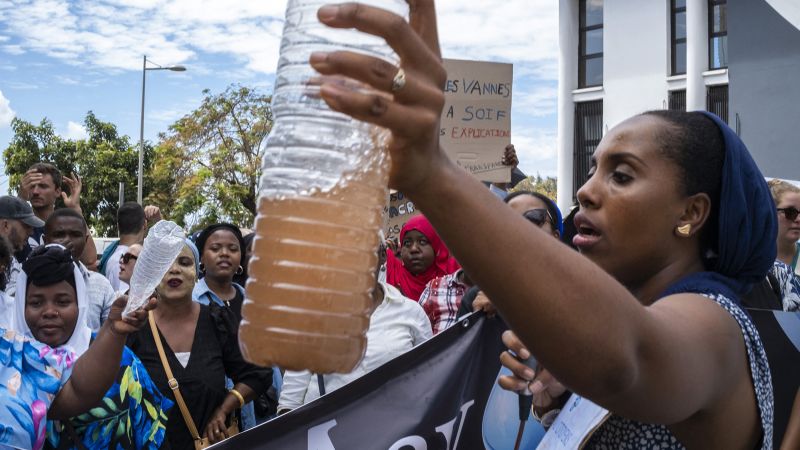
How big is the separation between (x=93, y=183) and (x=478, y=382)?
3810 centimetres

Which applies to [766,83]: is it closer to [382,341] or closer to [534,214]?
[534,214]

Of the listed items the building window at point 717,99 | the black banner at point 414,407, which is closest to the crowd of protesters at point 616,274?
the black banner at point 414,407

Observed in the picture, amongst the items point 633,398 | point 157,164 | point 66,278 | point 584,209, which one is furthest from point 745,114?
point 157,164

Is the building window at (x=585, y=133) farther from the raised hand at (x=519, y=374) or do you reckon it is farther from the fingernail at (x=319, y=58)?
the fingernail at (x=319, y=58)

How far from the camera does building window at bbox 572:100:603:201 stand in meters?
23.5

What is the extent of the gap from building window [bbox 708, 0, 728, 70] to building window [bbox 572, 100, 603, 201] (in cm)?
327

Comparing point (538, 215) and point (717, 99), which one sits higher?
point (717, 99)

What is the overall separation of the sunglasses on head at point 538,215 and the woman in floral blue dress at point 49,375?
2.20 meters

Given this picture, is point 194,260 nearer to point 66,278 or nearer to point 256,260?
point 66,278

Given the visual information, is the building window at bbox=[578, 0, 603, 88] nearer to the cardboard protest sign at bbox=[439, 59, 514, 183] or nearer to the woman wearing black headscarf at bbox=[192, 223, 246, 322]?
the cardboard protest sign at bbox=[439, 59, 514, 183]

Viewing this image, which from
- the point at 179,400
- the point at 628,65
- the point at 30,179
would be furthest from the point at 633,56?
the point at 179,400

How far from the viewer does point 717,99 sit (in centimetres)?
2128

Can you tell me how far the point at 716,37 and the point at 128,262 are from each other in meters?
19.3

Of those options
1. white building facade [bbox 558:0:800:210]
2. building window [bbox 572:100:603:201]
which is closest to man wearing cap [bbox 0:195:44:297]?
white building facade [bbox 558:0:800:210]
